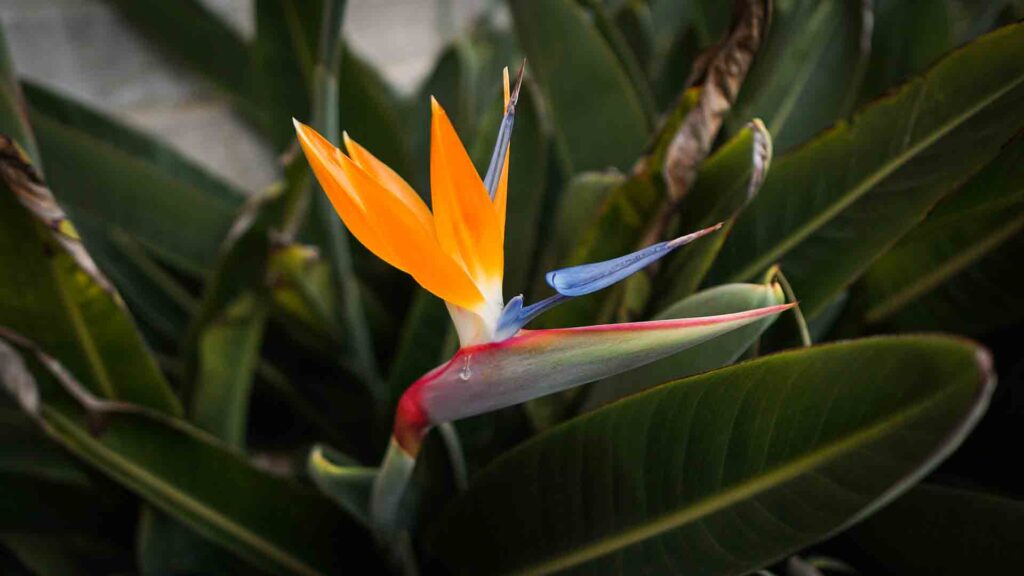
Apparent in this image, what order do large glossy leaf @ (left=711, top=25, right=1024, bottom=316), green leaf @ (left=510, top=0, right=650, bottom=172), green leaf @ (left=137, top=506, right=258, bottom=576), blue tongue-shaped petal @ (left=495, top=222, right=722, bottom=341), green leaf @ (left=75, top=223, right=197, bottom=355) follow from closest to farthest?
blue tongue-shaped petal @ (left=495, top=222, right=722, bottom=341) < large glossy leaf @ (left=711, top=25, right=1024, bottom=316) < green leaf @ (left=137, top=506, right=258, bottom=576) < green leaf @ (left=510, top=0, right=650, bottom=172) < green leaf @ (left=75, top=223, right=197, bottom=355)

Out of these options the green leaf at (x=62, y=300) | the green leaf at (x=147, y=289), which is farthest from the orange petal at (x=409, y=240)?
the green leaf at (x=147, y=289)

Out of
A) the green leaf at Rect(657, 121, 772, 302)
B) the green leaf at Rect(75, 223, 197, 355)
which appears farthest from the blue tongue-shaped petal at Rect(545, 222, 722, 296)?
the green leaf at Rect(75, 223, 197, 355)

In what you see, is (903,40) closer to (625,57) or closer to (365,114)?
(625,57)

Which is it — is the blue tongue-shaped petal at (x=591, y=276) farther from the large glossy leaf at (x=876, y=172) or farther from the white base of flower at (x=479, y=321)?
the large glossy leaf at (x=876, y=172)

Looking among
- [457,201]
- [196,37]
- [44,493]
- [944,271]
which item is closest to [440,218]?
[457,201]

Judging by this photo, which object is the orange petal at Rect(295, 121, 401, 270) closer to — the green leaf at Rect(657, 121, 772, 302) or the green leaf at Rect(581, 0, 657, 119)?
the green leaf at Rect(657, 121, 772, 302)

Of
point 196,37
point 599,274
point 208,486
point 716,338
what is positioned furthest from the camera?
point 196,37
